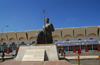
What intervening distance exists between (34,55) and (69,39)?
105 feet

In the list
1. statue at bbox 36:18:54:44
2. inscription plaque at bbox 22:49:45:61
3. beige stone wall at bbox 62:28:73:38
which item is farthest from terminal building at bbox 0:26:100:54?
inscription plaque at bbox 22:49:45:61

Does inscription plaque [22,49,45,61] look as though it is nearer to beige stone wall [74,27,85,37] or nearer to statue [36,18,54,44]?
statue [36,18,54,44]

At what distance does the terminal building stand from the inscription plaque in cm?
2723

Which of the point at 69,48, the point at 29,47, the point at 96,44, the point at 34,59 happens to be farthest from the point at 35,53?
the point at 96,44

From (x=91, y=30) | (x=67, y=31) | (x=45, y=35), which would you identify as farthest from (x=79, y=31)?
(x=45, y=35)

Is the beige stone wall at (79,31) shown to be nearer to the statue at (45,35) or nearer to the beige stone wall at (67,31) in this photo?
the beige stone wall at (67,31)

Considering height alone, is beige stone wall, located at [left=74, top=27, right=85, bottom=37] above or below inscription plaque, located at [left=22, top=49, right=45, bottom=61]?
above

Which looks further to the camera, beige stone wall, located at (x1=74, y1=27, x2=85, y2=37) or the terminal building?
beige stone wall, located at (x1=74, y1=27, x2=85, y2=37)

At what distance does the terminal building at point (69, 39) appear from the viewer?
32.6 m

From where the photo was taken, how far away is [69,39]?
36.4m

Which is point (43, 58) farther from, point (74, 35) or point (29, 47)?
point (74, 35)

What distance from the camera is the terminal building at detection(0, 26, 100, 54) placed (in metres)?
32.6

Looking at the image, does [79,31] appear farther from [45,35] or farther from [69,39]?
[45,35]

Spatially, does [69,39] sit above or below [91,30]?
below
